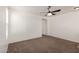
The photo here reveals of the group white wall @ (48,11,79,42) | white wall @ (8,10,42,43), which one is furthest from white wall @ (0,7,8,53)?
white wall @ (48,11,79,42)

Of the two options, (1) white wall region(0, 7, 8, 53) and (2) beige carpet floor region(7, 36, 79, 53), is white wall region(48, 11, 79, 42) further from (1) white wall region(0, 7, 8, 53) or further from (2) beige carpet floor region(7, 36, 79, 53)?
(1) white wall region(0, 7, 8, 53)

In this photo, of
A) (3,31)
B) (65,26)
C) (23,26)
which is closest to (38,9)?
(23,26)

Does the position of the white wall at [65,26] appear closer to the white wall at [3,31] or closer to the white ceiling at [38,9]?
the white ceiling at [38,9]

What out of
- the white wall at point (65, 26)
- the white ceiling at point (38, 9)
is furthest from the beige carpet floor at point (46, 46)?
the white ceiling at point (38, 9)

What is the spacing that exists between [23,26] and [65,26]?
21.2 inches

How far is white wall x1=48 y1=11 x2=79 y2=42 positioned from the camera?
3.95 feet

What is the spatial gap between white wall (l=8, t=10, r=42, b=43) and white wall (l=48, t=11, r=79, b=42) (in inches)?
6.5

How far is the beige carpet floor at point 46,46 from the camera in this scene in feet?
3.90

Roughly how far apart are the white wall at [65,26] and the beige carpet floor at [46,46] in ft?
0.22

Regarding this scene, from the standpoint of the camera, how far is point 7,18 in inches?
47.4

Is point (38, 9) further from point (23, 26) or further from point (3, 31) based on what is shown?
point (3, 31)
